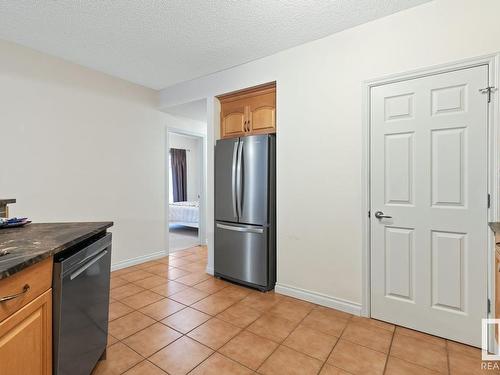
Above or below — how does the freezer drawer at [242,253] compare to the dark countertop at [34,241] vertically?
below

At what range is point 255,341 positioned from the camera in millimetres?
2039

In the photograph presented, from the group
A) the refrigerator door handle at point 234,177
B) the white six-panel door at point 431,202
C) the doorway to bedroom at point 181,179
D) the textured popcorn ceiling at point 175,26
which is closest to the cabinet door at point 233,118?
the refrigerator door handle at point 234,177

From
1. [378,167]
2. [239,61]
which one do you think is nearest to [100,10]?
[239,61]

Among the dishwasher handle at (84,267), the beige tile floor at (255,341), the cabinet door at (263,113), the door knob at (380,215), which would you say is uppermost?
the cabinet door at (263,113)

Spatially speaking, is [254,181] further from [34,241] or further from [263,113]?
[34,241]

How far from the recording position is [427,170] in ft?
6.91

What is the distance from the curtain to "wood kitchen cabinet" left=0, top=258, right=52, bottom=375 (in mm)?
7350

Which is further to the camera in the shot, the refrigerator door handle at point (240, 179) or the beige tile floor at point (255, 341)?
the refrigerator door handle at point (240, 179)

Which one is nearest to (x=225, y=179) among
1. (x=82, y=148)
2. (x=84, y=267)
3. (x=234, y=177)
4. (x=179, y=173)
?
(x=234, y=177)

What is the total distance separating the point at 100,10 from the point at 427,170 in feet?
9.78

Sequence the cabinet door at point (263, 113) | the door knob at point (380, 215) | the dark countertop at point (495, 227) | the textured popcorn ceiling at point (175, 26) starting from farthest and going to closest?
the cabinet door at point (263, 113) → the door knob at point (380, 215) → the textured popcorn ceiling at point (175, 26) → the dark countertop at point (495, 227)

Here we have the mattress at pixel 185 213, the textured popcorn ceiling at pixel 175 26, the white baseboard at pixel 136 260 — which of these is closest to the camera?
the textured popcorn ceiling at pixel 175 26

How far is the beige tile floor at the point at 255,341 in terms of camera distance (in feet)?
5.72

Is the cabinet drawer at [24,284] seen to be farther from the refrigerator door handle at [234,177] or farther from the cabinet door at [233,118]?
the cabinet door at [233,118]
